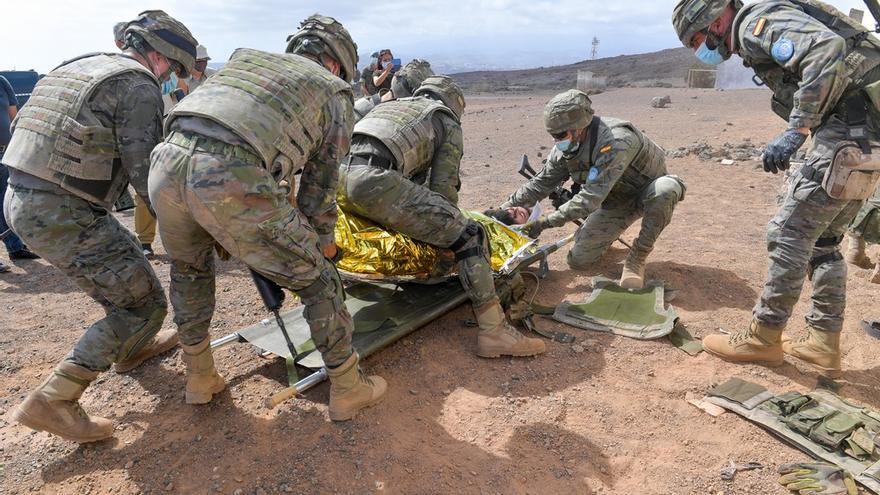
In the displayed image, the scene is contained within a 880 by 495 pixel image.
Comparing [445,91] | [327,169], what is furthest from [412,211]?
[445,91]

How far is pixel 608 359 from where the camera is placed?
3.70m

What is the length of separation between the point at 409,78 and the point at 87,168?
2.95 metres

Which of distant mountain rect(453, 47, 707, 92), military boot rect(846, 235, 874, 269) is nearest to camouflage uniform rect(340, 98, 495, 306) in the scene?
military boot rect(846, 235, 874, 269)

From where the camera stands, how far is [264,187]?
243cm

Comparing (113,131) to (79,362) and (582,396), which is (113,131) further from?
(582,396)

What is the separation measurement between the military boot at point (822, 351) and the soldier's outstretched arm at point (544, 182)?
2.28 meters

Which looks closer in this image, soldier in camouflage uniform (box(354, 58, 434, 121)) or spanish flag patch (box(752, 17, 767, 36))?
spanish flag patch (box(752, 17, 767, 36))

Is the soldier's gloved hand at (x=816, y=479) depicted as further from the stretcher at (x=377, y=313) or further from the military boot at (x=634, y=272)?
the military boot at (x=634, y=272)

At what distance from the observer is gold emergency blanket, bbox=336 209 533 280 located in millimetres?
4223

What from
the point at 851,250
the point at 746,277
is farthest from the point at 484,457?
the point at 851,250

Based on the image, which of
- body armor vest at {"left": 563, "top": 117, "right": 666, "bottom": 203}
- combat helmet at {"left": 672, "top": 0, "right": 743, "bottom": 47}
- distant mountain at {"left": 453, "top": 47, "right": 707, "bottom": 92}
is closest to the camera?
combat helmet at {"left": 672, "top": 0, "right": 743, "bottom": 47}

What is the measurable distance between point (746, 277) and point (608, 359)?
206 cm

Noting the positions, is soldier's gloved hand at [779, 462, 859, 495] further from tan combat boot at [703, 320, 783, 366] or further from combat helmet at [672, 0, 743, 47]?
combat helmet at [672, 0, 743, 47]

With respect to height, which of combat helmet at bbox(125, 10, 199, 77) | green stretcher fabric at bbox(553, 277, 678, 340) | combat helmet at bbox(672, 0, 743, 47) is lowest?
green stretcher fabric at bbox(553, 277, 678, 340)
